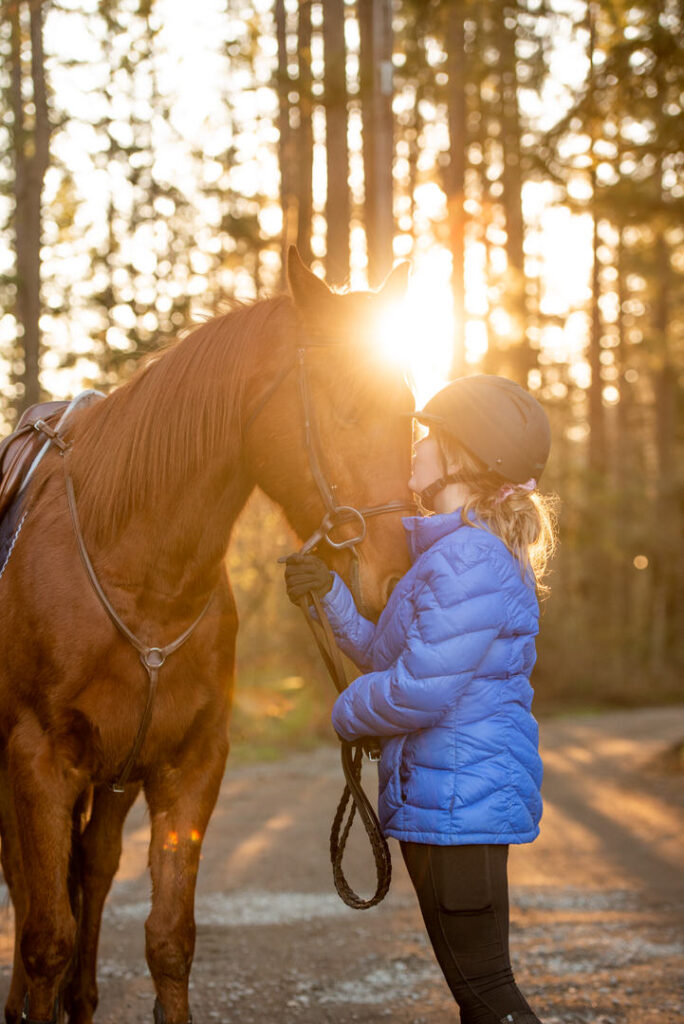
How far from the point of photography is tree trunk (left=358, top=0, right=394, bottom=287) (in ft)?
33.6

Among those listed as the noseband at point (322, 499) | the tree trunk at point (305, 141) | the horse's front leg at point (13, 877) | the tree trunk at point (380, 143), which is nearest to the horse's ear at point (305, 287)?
the noseband at point (322, 499)

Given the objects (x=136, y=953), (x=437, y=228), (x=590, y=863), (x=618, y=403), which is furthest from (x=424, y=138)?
(x=136, y=953)

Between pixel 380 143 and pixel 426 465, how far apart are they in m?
8.44

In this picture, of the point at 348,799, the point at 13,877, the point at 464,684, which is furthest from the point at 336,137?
the point at 464,684

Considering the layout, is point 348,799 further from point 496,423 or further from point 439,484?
point 496,423

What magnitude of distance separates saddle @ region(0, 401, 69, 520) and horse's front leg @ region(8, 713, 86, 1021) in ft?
2.95

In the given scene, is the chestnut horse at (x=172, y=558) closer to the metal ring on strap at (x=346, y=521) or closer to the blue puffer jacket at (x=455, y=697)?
the metal ring on strap at (x=346, y=521)

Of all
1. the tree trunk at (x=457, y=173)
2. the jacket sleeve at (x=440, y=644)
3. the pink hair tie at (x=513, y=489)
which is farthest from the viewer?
the tree trunk at (x=457, y=173)

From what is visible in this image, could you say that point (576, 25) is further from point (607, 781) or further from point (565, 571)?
point (565, 571)

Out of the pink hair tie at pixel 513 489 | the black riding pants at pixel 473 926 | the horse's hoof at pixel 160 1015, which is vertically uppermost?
the pink hair tie at pixel 513 489

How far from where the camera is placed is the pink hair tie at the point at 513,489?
8.87 ft

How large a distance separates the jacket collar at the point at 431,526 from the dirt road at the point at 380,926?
2158 millimetres

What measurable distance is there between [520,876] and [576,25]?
29.4 feet

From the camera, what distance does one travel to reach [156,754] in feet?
9.77
